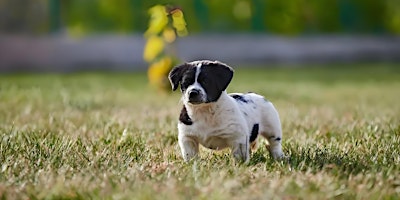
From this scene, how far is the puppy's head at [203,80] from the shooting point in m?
3.81

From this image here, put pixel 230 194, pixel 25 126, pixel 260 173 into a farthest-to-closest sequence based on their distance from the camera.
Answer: pixel 25 126 → pixel 260 173 → pixel 230 194

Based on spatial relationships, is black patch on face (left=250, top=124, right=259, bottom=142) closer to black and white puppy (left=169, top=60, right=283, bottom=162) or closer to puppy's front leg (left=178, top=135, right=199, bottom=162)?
black and white puppy (left=169, top=60, right=283, bottom=162)

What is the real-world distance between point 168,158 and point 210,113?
363mm

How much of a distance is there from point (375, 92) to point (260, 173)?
7.34 m

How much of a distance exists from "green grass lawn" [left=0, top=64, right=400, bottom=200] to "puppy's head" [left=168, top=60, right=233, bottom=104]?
339 millimetres

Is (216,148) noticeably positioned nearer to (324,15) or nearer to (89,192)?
(89,192)

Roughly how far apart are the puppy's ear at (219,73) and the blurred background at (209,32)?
10.0 m

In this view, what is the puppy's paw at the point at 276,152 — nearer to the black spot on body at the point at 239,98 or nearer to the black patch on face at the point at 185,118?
the black spot on body at the point at 239,98

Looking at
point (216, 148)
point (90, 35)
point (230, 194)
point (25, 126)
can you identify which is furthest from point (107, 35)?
point (230, 194)

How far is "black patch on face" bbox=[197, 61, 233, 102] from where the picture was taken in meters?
3.87

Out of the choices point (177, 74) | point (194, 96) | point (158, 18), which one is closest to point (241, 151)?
point (194, 96)

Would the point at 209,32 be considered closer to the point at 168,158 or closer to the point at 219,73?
the point at 168,158

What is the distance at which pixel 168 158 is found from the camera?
13.5ft

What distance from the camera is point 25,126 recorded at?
211 inches
